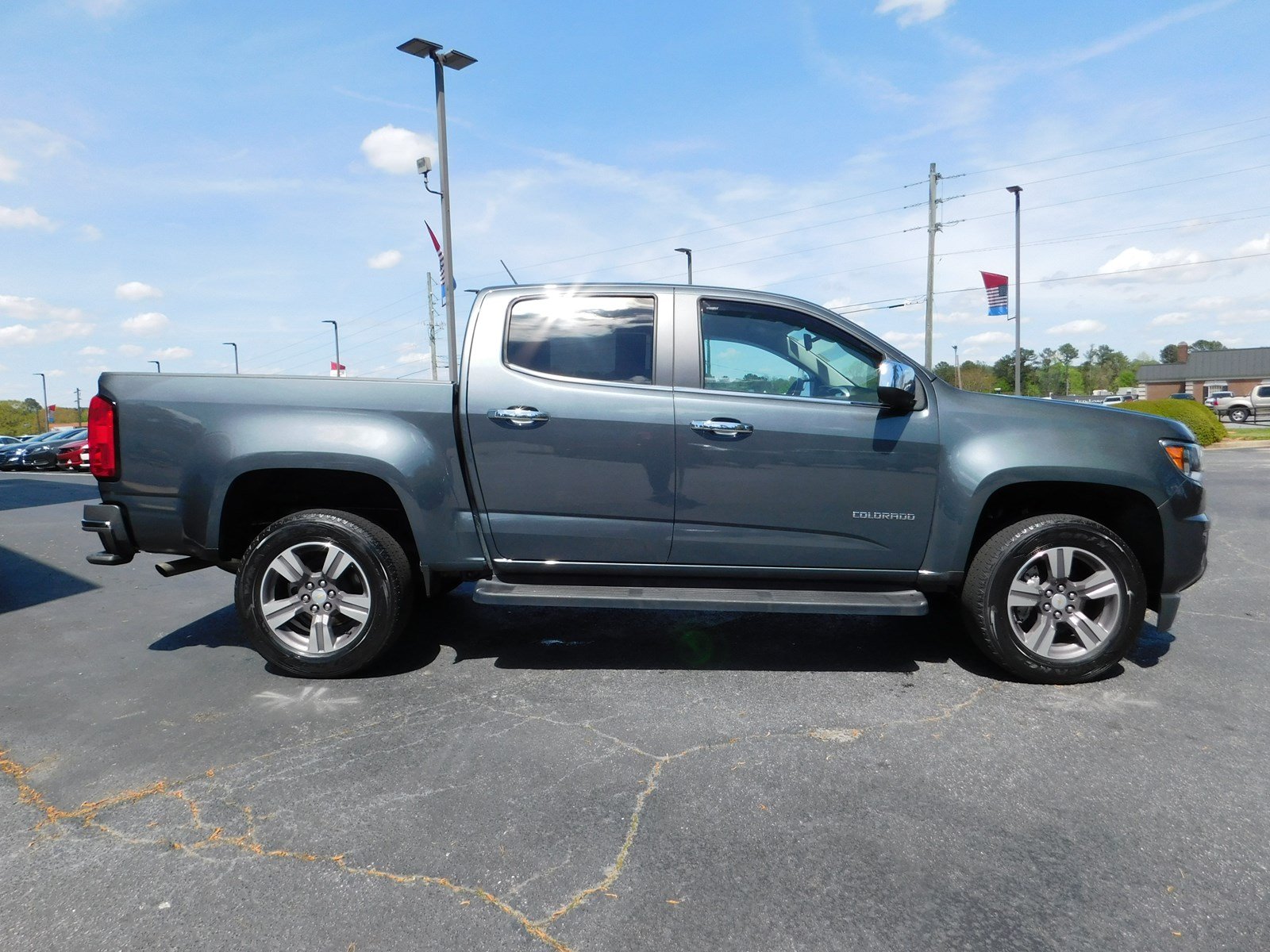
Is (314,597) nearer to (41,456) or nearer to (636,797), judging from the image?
(636,797)

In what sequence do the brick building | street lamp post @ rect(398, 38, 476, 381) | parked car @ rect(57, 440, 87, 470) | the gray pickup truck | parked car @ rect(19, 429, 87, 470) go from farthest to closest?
the brick building → parked car @ rect(19, 429, 87, 470) → parked car @ rect(57, 440, 87, 470) → street lamp post @ rect(398, 38, 476, 381) → the gray pickup truck

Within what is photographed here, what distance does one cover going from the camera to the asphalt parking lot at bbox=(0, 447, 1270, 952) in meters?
2.19

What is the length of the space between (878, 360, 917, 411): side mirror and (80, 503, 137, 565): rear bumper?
3820mm

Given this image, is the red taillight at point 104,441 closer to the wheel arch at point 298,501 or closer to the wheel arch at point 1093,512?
the wheel arch at point 298,501

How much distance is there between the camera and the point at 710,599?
12.7 ft

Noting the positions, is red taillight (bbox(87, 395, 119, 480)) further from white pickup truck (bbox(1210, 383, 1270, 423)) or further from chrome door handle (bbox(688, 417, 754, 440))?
white pickup truck (bbox(1210, 383, 1270, 423))

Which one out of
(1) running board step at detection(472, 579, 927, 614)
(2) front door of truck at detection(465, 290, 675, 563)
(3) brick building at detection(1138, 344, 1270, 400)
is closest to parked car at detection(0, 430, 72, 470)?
(2) front door of truck at detection(465, 290, 675, 563)

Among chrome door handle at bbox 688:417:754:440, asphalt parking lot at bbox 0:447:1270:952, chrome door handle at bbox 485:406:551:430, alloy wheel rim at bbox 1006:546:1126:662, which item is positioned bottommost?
asphalt parking lot at bbox 0:447:1270:952

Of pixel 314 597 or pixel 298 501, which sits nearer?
pixel 314 597

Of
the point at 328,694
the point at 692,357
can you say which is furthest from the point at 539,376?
the point at 328,694

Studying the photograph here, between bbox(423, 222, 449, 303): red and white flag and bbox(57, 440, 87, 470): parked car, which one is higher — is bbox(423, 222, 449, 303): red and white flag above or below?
above

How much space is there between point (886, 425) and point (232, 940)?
329cm

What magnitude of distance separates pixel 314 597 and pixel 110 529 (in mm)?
1076

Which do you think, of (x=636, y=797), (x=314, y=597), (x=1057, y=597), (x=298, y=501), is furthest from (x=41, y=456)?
(x=1057, y=597)
